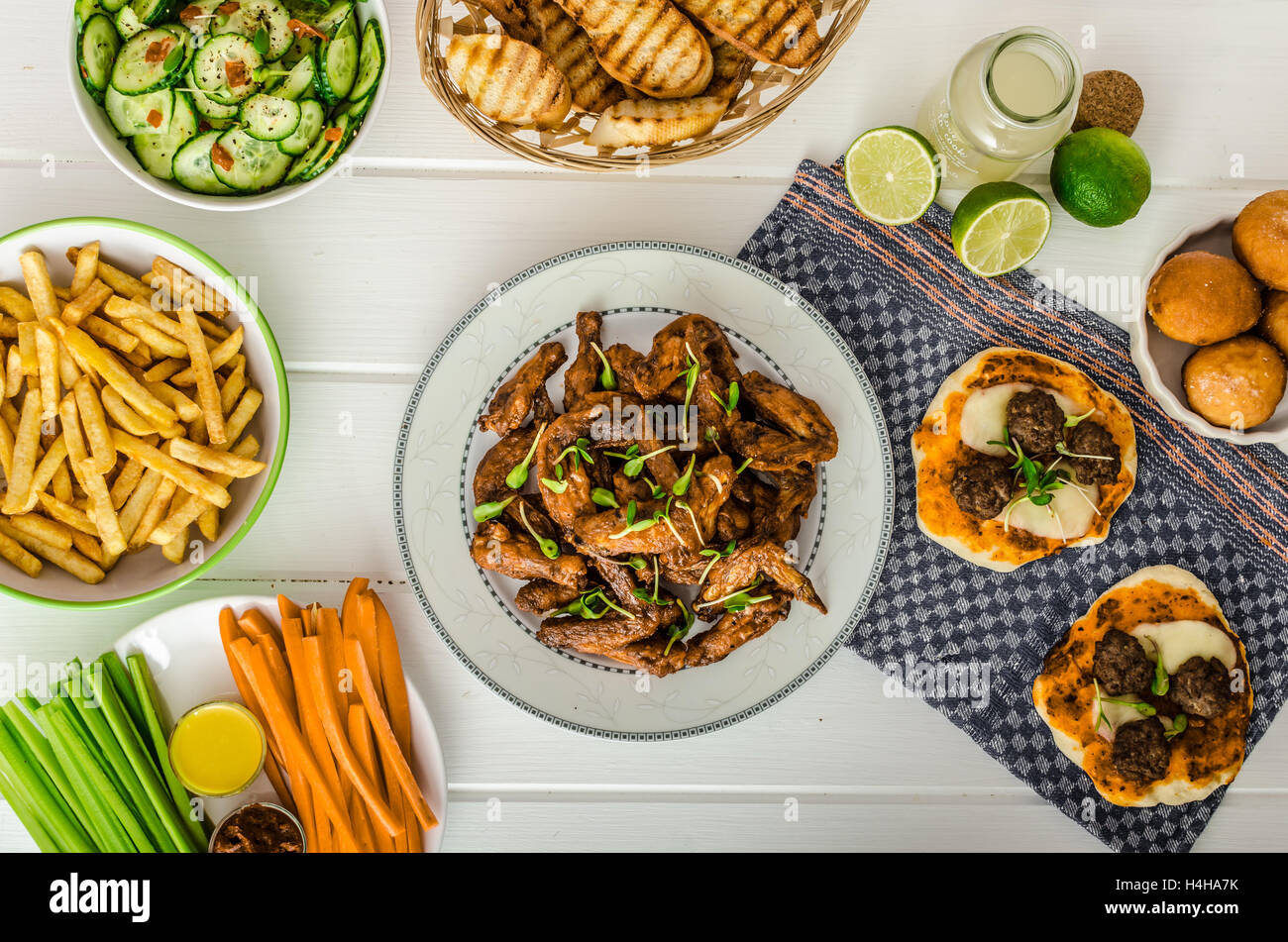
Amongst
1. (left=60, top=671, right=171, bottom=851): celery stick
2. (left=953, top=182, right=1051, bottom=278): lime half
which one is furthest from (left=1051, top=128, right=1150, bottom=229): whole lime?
(left=60, top=671, right=171, bottom=851): celery stick

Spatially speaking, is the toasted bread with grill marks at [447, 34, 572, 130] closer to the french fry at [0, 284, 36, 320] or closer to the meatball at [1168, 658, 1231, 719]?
the french fry at [0, 284, 36, 320]

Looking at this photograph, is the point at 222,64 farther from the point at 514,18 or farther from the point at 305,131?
the point at 514,18

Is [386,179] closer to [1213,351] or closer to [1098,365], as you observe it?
[1098,365]

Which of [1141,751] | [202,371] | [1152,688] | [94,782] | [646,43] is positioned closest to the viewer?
[646,43]

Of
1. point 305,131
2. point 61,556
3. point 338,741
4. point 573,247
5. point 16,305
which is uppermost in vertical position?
point 305,131

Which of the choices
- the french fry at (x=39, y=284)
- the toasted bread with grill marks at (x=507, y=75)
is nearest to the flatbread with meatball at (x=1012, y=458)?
the toasted bread with grill marks at (x=507, y=75)

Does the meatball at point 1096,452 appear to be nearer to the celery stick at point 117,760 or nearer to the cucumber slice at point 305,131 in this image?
the cucumber slice at point 305,131

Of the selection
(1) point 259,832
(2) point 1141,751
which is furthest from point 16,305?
(2) point 1141,751

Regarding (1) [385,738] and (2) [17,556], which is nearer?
(2) [17,556]
